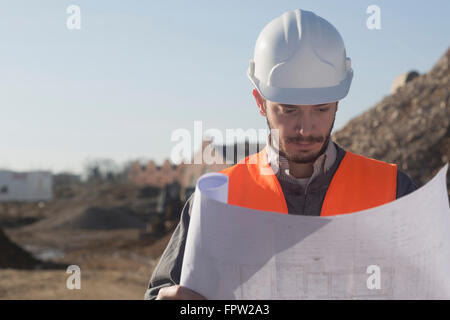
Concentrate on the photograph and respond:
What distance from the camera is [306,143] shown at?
1.67 m

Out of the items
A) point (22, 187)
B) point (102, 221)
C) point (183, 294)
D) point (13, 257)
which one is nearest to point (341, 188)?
point (183, 294)

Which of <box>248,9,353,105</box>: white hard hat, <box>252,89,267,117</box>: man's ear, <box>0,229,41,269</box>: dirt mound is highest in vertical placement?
<box>248,9,353,105</box>: white hard hat

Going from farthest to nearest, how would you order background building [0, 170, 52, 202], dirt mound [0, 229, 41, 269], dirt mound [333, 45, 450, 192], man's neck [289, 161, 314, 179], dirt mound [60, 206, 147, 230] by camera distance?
background building [0, 170, 52, 202], dirt mound [60, 206, 147, 230], dirt mound [0, 229, 41, 269], dirt mound [333, 45, 450, 192], man's neck [289, 161, 314, 179]

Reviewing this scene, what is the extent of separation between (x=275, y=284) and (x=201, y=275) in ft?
0.60

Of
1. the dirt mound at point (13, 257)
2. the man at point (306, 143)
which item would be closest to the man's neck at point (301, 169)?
the man at point (306, 143)

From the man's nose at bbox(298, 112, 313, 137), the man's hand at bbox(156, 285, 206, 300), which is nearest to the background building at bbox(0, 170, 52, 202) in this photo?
the man's nose at bbox(298, 112, 313, 137)

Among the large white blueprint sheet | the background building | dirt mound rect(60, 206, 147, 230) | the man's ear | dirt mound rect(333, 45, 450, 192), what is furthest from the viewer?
the background building

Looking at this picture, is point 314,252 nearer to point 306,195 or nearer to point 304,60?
point 306,195

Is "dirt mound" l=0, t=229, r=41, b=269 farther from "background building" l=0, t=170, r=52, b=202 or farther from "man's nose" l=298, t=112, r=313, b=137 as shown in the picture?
"background building" l=0, t=170, r=52, b=202

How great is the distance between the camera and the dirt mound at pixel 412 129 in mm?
10648

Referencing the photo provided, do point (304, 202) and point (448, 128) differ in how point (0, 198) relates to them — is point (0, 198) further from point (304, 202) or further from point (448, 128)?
point (304, 202)

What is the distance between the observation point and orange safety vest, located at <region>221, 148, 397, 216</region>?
5.73ft

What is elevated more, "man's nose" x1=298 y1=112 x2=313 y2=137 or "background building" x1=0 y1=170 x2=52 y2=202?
"man's nose" x1=298 y1=112 x2=313 y2=137

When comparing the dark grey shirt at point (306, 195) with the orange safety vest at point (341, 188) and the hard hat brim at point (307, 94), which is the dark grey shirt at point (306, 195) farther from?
the hard hat brim at point (307, 94)
